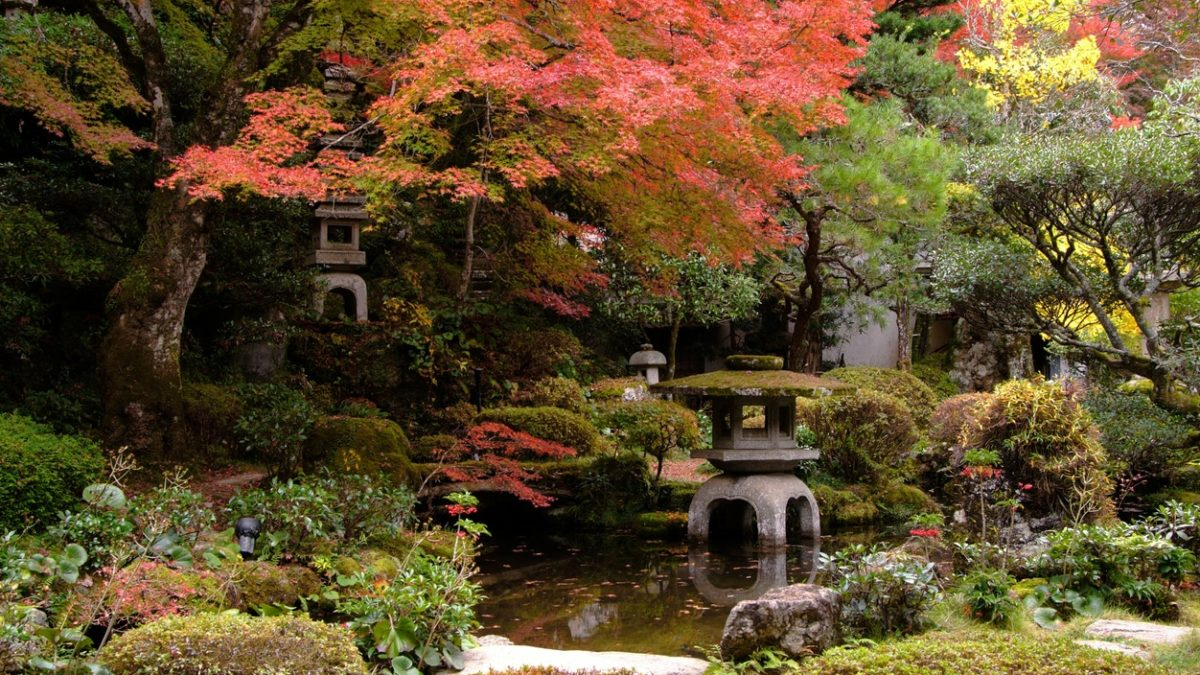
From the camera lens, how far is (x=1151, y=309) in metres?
13.5

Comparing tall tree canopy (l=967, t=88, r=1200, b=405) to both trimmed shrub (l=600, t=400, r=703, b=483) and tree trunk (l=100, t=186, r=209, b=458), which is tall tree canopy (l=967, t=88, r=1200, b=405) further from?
tree trunk (l=100, t=186, r=209, b=458)

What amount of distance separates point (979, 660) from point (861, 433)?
7633mm

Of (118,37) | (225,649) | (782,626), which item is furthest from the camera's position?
(118,37)

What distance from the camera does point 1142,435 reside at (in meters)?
9.92

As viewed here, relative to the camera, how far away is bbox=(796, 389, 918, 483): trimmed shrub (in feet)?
40.1

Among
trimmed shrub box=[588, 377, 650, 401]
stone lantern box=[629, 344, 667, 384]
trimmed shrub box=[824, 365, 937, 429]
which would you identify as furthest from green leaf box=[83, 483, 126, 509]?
trimmed shrub box=[824, 365, 937, 429]

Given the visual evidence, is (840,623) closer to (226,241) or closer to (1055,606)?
(1055,606)

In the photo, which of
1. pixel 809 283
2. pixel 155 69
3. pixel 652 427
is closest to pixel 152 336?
pixel 155 69

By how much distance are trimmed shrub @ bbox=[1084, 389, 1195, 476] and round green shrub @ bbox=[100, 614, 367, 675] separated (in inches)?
319

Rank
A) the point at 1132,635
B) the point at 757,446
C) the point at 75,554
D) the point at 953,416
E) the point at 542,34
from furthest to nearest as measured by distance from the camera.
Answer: the point at 953,416
the point at 757,446
the point at 542,34
the point at 1132,635
the point at 75,554

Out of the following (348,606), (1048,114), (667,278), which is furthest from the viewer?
(1048,114)

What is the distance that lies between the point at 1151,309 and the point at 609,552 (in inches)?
339

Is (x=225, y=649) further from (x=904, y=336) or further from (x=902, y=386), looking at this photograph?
(x=904, y=336)

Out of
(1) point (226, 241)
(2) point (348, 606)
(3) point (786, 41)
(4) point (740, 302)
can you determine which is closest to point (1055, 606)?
(2) point (348, 606)
